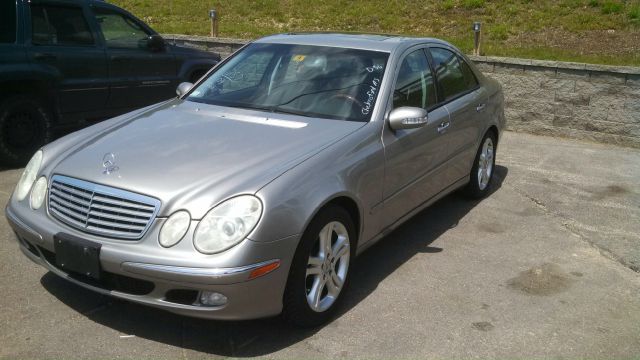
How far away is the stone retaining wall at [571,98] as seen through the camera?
841 centimetres

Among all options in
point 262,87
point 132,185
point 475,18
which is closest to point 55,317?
point 132,185

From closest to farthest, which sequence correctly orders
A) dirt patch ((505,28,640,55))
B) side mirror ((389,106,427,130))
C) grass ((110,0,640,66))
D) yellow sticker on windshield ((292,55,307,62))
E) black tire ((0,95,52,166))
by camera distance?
side mirror ((389,106,427,130))
yellow sticker on windshield ((292,55,307,62))
black tire ((0,95,52,166))
dirt patch ((505,28,640,55))
grass ((110,0,640,66))

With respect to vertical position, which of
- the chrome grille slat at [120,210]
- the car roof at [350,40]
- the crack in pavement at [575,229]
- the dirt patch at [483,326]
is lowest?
the crack in pavement at [575,229]

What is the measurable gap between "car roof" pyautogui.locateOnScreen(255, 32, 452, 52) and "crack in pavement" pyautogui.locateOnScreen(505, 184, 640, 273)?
199 cm

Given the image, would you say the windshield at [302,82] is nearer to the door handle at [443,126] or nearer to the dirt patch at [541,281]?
the door handle at [443,126]

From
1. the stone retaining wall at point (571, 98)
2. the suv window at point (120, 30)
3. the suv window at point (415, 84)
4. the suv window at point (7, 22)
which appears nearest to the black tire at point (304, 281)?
the suv window at point (415, 84)

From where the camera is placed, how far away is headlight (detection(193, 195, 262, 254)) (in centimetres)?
313

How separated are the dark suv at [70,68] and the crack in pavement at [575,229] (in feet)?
14.5

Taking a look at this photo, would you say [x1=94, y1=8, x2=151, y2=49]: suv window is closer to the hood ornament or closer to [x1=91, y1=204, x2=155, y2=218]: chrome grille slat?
the hood ornament

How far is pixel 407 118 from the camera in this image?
13.9 feet

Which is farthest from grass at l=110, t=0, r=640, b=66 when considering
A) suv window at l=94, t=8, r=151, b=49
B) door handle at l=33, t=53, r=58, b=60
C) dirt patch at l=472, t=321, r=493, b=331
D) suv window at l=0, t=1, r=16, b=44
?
dirt patch at l=472, t=321, r=493, b=331

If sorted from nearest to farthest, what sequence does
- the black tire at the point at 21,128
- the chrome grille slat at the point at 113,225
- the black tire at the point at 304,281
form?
the chrome grille slat at the point at 113,225 → the black tire at the point at 304,281 → the black tire at the point at 21,128

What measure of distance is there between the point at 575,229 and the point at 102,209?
4.00 m

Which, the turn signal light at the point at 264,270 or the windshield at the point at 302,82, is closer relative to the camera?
the turn signal light at the point at 264,270
